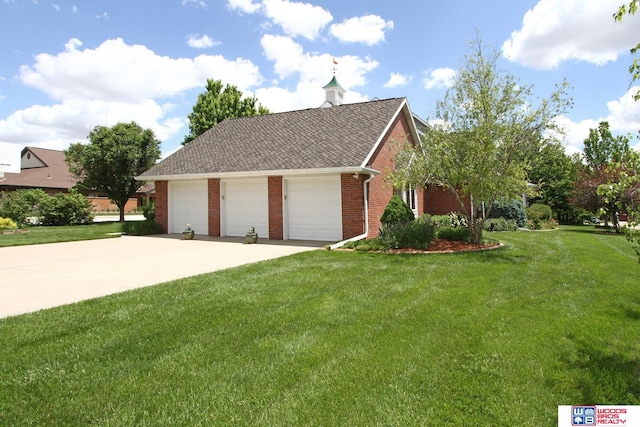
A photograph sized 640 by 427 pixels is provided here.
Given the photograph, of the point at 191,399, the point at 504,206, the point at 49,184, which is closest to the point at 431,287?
the point at 191,399

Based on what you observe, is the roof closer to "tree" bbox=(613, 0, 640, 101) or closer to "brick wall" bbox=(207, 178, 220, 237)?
"brick wall" bbox=(207, 178, 220, 237)

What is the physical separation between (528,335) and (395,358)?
5.69 ft

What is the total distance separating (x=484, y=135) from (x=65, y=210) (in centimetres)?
2513

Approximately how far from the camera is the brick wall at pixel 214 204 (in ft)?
52.4

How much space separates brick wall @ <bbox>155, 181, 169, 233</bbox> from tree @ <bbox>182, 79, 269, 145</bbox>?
13440 mm

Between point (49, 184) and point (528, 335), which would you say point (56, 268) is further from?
point (49, 184)

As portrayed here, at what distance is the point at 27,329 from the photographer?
4648 mm

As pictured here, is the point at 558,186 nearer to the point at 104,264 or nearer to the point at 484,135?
the point at 484,135

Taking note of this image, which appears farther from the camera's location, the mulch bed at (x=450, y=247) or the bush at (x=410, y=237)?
the bush at (x=410, y=237)

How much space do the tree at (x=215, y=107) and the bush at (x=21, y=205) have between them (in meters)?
11.4

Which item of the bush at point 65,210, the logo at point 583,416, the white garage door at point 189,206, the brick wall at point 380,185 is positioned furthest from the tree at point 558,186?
the bush at point 65,210

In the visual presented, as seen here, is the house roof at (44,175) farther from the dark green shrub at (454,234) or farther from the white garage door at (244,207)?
the dark green shrub at (454,234)

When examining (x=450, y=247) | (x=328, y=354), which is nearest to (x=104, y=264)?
(x=328, y=354)

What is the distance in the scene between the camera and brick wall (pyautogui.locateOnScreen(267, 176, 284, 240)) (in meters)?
14.5
